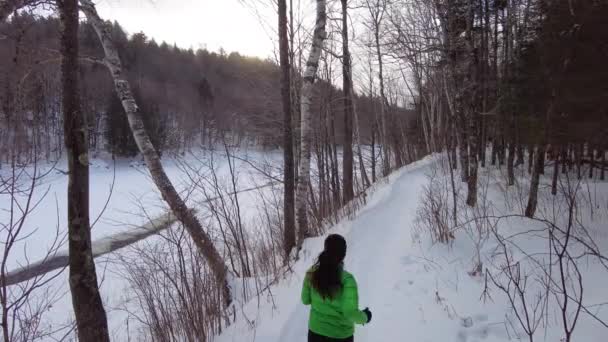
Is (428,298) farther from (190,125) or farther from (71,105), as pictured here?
(190,125)

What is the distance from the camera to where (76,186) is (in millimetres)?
2332

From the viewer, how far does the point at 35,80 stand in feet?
10.2

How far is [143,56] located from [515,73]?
5713cm

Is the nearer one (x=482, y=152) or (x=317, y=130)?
(x=317, y=130)

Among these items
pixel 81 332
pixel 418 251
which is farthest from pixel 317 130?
pixel 81 332

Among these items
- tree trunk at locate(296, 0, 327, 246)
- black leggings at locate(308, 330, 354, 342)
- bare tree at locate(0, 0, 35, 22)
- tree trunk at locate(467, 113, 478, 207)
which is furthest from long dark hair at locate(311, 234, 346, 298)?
tree trunk at locate(467, 113, 478, 207)

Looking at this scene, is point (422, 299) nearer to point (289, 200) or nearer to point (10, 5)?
point (289, 200)

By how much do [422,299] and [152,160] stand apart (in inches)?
180

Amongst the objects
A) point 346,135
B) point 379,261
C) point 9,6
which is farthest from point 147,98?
point 9,6

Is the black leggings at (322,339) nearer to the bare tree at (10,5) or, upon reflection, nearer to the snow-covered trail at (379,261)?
the snow-covered trail at (379,261)

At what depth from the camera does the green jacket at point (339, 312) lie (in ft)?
7.79

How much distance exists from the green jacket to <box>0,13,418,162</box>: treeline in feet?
7.35

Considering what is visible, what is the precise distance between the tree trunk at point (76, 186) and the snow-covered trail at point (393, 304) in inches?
63.9

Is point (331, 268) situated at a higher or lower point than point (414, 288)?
higher
